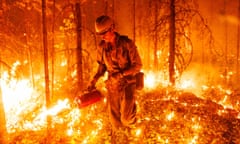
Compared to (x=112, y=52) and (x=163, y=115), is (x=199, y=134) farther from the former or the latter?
(x=112, y=52)

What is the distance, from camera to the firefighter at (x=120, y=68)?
6547 mm

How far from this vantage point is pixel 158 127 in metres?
8.00

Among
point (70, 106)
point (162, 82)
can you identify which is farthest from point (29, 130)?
point (162, 82)

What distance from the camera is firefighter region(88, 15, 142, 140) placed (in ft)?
21.5

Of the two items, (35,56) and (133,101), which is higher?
(35,56)

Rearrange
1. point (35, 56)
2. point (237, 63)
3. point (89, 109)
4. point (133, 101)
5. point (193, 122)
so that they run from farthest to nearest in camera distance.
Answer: point (237, 63), point (35, 56), point (89, 109), point (193, 122), point (133, 101)

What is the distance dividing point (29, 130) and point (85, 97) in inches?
107

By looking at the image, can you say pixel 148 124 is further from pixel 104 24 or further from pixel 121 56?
pixel 104 24

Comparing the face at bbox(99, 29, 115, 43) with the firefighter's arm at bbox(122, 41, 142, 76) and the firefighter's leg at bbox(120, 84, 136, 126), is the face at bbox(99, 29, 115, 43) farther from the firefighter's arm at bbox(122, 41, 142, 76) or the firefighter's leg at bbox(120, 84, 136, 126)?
the firefighter's leg at bbox(120, 84, 136, 126)

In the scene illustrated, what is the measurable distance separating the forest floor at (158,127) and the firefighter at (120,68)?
3.04ft

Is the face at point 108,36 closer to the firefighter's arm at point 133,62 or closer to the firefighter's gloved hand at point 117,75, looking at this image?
the firefighter's arm at point 133,62

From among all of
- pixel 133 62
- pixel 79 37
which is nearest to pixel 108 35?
pixel 133 62

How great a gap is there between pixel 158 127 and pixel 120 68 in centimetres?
211

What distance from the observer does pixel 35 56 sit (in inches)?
589
